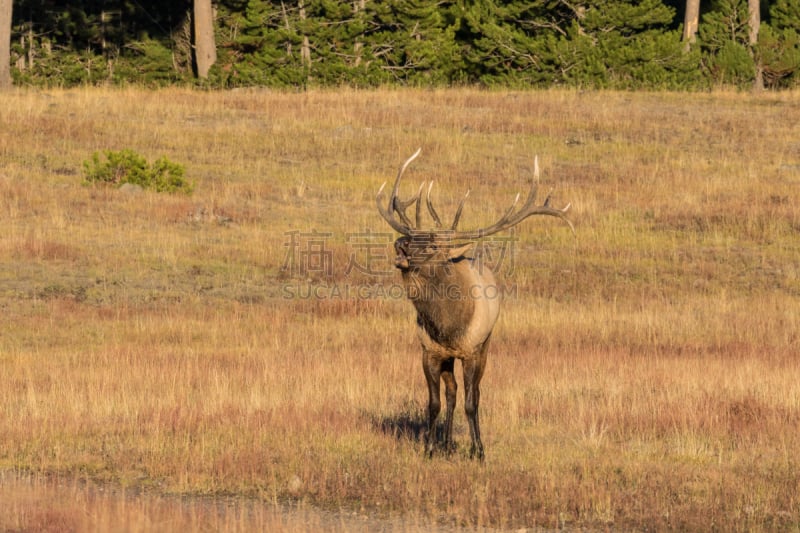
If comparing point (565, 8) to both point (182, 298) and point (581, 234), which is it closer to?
point (581, 234)

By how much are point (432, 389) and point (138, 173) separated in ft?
52.0

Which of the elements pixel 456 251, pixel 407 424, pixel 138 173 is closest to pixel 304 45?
pixel 138 173

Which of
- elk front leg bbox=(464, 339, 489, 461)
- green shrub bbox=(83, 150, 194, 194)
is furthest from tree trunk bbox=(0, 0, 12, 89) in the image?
elk front leg bbox=(464, 339, 489, 461)

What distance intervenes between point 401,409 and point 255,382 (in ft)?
5.25

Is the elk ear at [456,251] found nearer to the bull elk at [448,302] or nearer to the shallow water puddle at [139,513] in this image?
the bull elk at [448,302]

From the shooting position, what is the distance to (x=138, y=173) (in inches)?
998

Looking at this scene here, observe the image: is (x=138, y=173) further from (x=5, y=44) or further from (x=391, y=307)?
(x=5, y=44)

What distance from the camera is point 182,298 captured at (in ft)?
61.4

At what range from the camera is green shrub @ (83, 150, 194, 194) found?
2520cm

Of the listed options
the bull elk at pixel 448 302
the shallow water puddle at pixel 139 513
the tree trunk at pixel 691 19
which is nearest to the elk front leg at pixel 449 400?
the bull elk at pixel 448 302

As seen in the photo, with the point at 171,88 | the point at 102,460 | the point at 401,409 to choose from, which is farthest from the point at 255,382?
the point at 171,88

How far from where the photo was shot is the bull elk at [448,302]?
32.8 ft

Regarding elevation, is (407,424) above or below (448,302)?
below

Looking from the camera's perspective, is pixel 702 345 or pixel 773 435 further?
pixel 702 345
